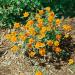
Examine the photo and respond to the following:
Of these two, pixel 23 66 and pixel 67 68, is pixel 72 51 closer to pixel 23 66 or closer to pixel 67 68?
pixel 67 68

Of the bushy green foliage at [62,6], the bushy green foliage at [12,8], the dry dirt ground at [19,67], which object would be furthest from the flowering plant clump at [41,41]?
the bushy green foliage at [62,6]

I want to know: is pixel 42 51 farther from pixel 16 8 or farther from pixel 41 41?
pixel 16 8

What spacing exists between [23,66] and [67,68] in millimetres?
720

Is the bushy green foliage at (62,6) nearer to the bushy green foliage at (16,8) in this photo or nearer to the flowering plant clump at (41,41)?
the bushy green foliage at (16,8)

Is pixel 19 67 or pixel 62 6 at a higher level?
pixel 62 6

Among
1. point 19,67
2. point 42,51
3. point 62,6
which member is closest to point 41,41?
point 42,51

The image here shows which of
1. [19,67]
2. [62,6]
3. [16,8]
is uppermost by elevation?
[16,8]

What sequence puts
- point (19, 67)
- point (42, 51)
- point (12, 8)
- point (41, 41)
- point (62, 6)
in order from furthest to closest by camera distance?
point (62, 6)
point (12, 8)
point (19, 67)
point (41, 41)
point (42, 51)

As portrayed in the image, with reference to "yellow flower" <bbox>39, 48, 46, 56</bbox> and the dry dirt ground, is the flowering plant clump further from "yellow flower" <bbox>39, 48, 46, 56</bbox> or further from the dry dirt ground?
the dry dirt ground

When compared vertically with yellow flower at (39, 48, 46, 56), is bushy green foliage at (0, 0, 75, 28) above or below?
above

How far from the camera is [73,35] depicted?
580 cm

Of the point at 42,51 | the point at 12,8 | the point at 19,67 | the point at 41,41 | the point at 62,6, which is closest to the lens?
the point at 42,51

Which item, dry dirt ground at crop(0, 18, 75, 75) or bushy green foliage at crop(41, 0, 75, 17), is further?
bushy green foliage at crop(41, 0, 75, 17)

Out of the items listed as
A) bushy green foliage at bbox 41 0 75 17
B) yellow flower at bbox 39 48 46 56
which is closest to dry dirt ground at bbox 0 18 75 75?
yellow flower at bbox 39 48 46 56
